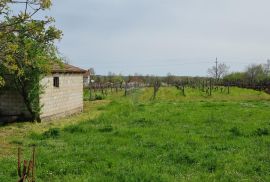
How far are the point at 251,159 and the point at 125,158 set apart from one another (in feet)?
11.1

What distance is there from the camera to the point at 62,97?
22703 mm

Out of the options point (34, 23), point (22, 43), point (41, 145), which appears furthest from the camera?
point (41, 145)

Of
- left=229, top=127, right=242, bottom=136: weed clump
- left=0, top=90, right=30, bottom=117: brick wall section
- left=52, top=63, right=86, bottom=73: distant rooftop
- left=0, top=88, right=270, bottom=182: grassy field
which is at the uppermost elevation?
left=52, top=63, right=86, bottom=73: distant rooftop

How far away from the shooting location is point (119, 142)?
13.0 m

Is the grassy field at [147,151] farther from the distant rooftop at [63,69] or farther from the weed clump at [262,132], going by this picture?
the distant rooftop at [63,69]

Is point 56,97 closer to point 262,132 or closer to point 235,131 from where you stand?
point 235,131

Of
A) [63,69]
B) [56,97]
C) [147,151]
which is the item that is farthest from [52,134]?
[63,69]

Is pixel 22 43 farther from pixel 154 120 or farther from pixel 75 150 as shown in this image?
pixel 154 120

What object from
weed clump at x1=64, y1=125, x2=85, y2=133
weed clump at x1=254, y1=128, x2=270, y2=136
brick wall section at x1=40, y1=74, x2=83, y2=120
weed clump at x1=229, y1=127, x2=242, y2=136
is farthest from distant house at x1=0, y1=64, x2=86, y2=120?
weed clump at x1=254, y1=128, x2=270, y2=136

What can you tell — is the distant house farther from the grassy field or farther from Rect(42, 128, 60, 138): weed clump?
Rect(42, 128, 60, 138): weed clump

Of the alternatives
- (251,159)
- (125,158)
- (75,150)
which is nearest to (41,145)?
(75,150)

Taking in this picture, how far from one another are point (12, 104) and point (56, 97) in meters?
2.59

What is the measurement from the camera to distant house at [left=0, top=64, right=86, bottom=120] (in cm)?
1994

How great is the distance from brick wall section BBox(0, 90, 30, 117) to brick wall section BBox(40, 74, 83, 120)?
1.05m
